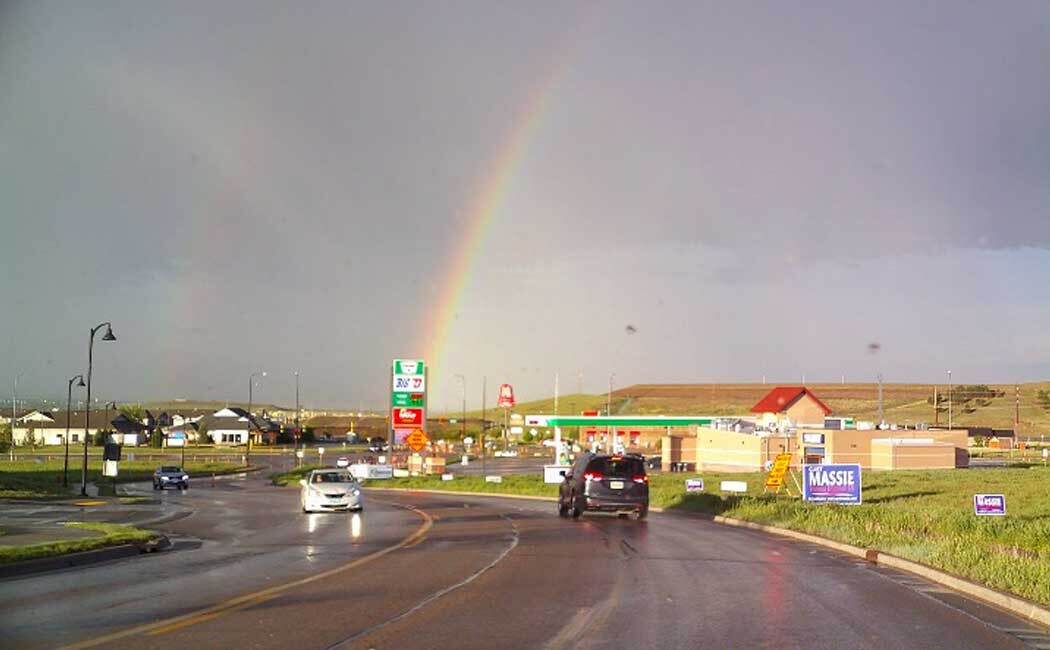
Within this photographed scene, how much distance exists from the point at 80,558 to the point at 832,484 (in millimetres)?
20276

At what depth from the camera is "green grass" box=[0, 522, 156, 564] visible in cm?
1836

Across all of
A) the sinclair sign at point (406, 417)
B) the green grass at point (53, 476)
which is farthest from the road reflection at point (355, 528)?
the sinclair sign at point (406, 417)

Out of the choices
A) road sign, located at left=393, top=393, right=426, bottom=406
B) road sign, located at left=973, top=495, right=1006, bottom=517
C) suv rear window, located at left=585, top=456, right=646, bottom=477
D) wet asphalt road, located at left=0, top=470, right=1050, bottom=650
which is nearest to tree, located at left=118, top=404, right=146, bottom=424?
road sign, located at left=393, top=393, right=426, bottom=406

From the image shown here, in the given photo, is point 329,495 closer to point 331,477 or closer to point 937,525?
point 331,477

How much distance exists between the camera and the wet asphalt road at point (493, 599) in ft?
37.0

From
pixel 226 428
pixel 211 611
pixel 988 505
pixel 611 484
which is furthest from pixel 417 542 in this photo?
pixel 226 428

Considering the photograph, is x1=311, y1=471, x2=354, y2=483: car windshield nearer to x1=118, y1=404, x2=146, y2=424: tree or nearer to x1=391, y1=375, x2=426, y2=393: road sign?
x1=391, y1=375, x2=426, y2=393: road sign

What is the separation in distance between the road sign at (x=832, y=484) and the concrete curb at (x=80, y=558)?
57.8 ft

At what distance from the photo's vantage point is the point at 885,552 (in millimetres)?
20750

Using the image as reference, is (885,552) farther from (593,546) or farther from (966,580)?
(593,546)

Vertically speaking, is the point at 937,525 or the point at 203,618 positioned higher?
the point at 203,618

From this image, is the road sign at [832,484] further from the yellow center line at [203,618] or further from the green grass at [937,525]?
the yellow center line at [203,618]

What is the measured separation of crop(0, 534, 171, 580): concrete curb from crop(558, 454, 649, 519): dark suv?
514 inches

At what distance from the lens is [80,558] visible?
63.2ft
